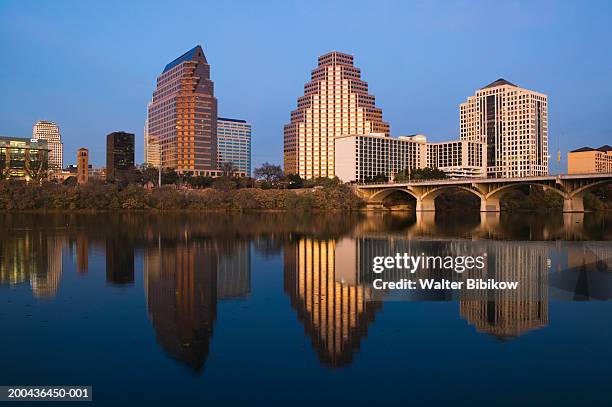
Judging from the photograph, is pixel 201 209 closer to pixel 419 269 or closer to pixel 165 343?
pixel 419 269

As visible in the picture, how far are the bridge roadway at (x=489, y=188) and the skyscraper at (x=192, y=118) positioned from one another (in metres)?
74.0

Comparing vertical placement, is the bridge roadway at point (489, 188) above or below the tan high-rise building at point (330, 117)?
below

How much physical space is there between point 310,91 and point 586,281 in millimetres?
184141

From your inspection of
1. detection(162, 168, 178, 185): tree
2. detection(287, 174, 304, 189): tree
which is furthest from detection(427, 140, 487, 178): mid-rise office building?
detection(162, 168, 178, 185): tree

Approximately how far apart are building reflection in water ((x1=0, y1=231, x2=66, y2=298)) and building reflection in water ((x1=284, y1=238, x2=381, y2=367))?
31.3 ft

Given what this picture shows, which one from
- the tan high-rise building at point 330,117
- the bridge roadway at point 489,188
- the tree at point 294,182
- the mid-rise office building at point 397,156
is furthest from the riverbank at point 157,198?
the tan high-rise building at point 330,117

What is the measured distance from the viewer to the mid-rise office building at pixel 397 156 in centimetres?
16562

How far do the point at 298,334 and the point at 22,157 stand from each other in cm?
15881

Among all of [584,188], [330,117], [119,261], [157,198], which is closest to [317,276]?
[119,261]

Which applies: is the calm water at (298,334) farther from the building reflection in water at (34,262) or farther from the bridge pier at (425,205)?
the bridge pier at (425,205)

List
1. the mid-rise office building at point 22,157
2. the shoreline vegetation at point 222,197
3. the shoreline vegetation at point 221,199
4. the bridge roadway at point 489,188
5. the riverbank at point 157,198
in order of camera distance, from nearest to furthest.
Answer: the bridge roadway at point 489,188, the riverbank at point 157,198, the shoreline vegetation at point 221,199, the shoreline vegetation at point 222,197, the mid-rise office building at point 22,157

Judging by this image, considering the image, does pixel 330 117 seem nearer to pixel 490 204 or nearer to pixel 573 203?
pixel 490 204

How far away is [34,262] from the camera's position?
26.6 metres

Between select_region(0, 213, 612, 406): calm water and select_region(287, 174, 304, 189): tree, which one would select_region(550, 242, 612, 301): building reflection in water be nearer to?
select_region(0, 213, 612, 406): calm water
